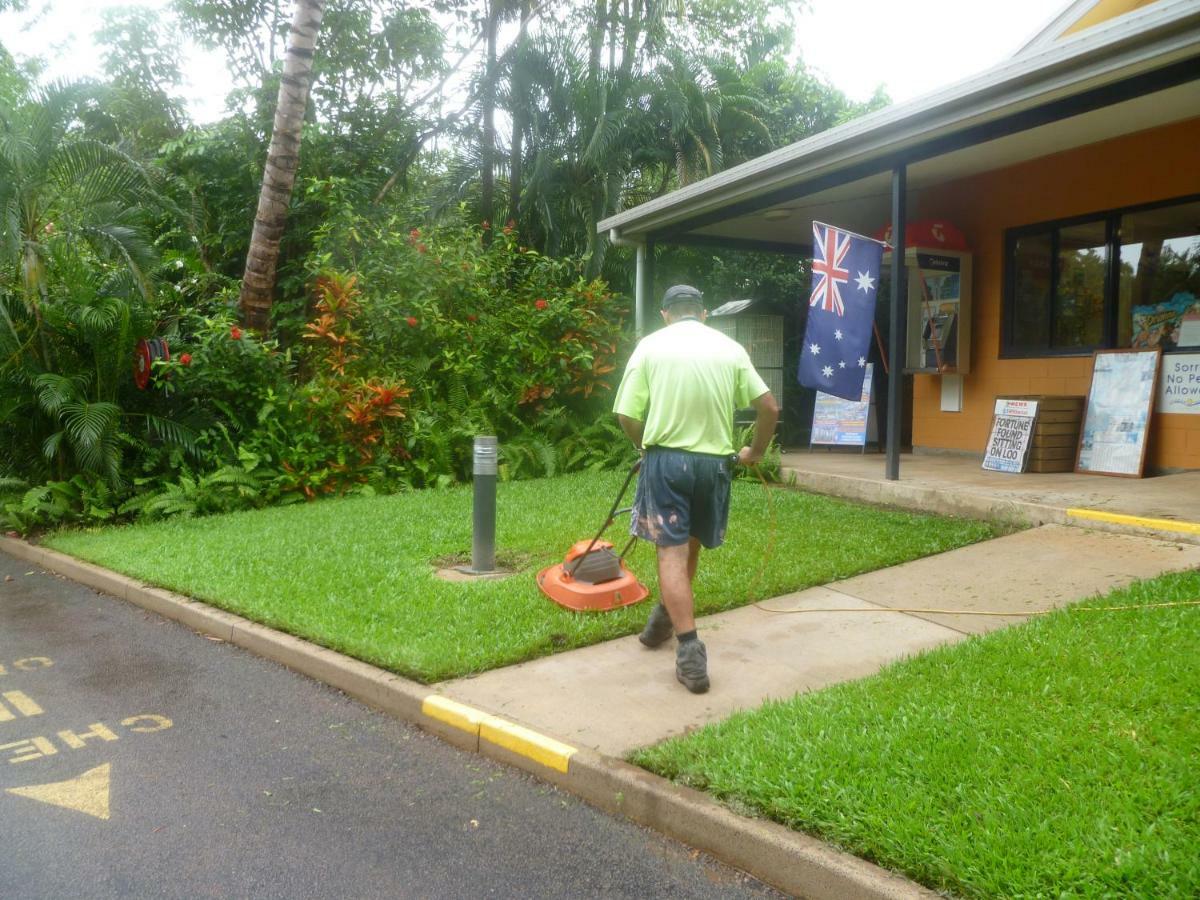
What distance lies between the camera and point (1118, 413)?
29.7 feet

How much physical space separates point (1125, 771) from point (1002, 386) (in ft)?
26.5

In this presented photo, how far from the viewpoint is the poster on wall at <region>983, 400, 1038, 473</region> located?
931cm

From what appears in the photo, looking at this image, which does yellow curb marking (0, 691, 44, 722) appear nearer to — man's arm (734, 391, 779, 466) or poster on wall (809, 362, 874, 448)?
man's arm (734, 391, 779, 466)

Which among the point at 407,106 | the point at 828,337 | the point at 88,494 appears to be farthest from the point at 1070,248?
the point at 407,106

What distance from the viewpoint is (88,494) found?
9.77 meters

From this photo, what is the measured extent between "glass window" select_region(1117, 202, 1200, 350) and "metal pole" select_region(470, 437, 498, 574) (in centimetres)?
658

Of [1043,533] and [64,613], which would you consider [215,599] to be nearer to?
[64,613]

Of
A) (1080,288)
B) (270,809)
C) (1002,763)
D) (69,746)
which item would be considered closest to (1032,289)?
(1080,288)

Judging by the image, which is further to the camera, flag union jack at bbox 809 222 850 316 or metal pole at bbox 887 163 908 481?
flag union jack at bbox 809 222 850 316

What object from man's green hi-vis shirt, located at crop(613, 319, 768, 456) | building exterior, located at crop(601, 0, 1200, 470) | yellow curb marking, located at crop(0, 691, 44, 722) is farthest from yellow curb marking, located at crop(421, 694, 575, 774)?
building exterior, located at crop(601, 0, 1200, 470)

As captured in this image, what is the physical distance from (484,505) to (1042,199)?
7195 millimetres

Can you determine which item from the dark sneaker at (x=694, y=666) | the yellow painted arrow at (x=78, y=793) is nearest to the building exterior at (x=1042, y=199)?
the dark sneaker at (x=694, y=666)

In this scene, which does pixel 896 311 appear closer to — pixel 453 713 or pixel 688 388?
pixel 688 388

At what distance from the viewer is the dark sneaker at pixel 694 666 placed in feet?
14.5
